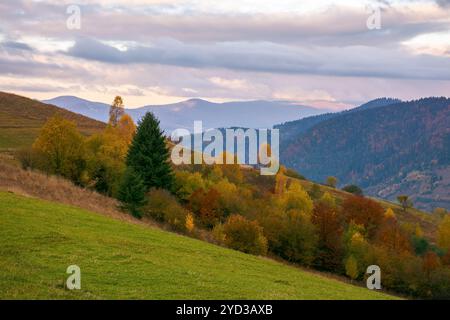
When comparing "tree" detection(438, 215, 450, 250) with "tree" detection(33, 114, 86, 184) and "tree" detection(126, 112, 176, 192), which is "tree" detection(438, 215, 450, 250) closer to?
"tree" detection(126, 112, 176, 192)

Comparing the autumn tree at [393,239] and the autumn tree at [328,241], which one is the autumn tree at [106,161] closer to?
the autumn tree at [328,241]

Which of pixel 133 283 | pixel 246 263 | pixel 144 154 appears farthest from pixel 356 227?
pixel 133 283

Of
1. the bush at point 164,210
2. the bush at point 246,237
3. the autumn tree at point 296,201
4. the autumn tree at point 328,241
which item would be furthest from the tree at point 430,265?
the bush at point 164,210

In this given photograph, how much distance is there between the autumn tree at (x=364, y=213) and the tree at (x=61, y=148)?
204 ft

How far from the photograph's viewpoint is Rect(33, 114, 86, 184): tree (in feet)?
238

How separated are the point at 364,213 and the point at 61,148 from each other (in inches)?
2760

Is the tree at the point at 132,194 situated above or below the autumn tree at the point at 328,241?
above

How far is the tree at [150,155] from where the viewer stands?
79688mm

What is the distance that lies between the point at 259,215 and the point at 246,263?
2042 inches

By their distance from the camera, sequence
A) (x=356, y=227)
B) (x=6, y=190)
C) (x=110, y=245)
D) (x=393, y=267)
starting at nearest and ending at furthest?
(x=110, y=245) → (x=6, y=190) → (x=393, y=267) → (x=356, y=227)

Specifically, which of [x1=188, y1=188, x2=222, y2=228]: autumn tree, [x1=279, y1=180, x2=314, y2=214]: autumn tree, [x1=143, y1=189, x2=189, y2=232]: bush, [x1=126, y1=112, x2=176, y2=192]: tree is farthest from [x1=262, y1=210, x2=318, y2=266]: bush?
[x1=279, y1=180, x2=314, y2=214]: autumn tree
